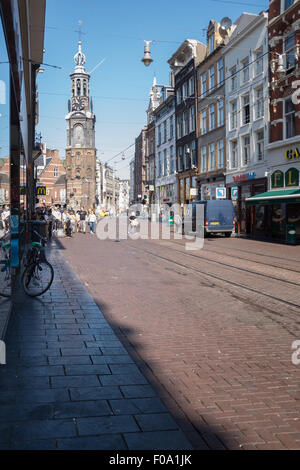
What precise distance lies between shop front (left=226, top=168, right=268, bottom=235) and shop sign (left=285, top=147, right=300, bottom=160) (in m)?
2.81

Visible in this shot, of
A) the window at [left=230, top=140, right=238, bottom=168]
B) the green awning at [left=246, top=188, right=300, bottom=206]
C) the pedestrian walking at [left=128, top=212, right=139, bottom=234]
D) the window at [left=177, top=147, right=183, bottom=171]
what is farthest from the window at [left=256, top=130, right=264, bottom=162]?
the window at [left=177, top=147, right=183, bottom=171]

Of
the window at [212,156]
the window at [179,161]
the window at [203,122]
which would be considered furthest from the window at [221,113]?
the window at [179,161]

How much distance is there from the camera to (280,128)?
24484mm

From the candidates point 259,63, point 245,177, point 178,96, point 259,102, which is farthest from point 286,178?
point 178,96

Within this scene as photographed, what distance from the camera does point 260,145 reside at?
27547 mm

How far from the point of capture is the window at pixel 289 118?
76.6ft

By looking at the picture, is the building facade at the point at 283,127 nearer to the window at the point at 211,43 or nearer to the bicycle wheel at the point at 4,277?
the window at the point at 211,43

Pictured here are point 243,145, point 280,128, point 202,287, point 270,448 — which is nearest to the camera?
point 270,448

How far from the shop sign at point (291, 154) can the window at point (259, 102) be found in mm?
4500

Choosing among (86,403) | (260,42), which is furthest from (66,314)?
(260,42)

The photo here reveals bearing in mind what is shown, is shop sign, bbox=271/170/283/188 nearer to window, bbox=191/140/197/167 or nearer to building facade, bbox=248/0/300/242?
building facade, bbox=248/0/300/242

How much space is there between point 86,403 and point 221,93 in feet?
109

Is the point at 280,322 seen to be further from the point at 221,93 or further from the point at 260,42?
the point at 221,93

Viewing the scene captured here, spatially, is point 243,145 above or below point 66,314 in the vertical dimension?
above
